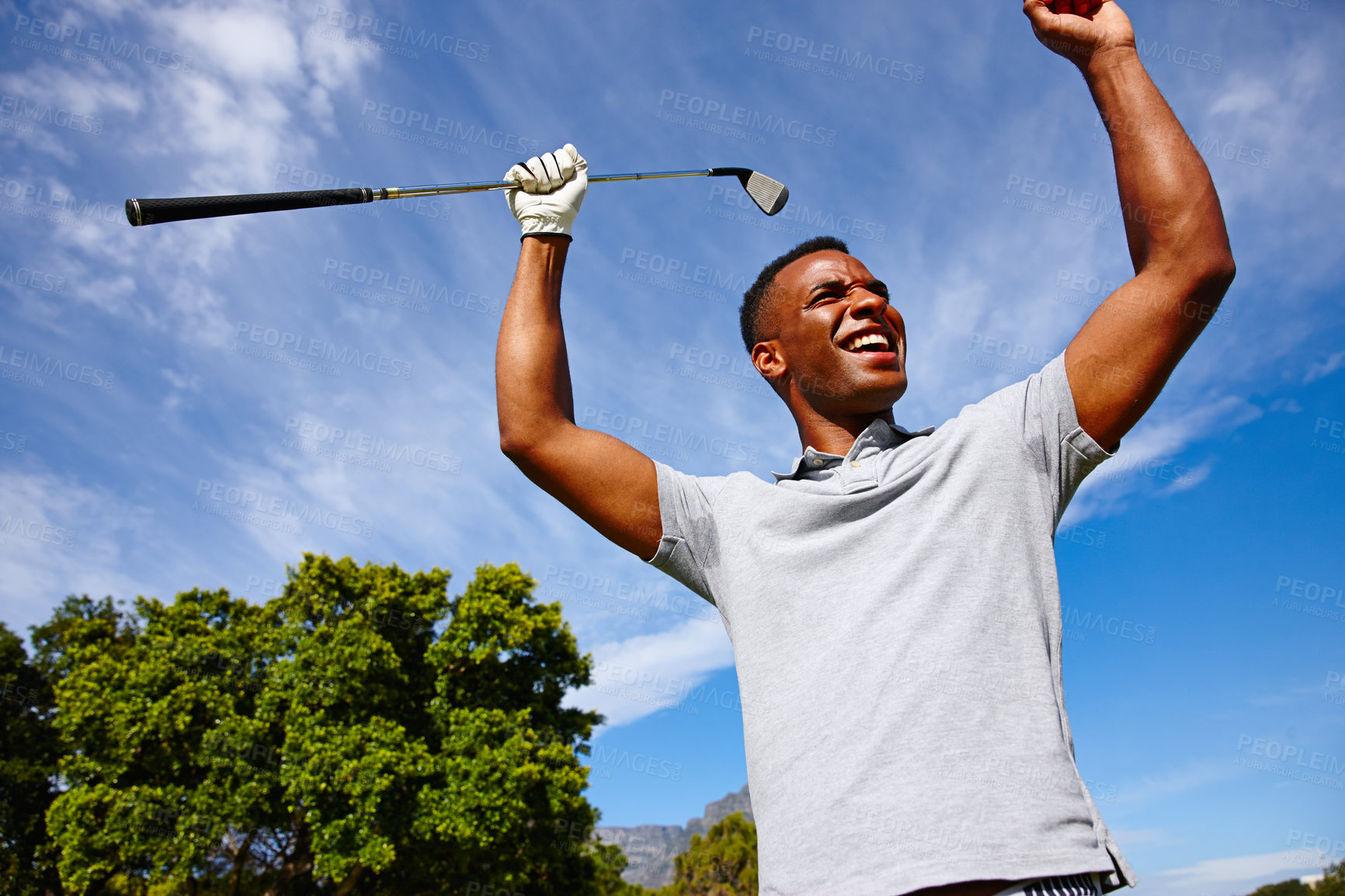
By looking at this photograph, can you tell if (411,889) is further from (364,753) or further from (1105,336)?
(1105,336)

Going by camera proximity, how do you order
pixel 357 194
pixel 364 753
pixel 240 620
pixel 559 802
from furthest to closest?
pixel 240 620
pixel 559 802
pixel 364 753
pixel 357 194

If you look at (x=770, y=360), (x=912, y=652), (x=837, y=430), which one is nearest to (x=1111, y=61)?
(x=837, y=430)

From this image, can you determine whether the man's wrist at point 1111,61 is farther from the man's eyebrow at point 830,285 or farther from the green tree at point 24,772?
the green tree at point 24,772

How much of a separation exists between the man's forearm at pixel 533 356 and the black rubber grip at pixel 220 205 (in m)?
0.85

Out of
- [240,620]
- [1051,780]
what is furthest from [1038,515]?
[240,620]

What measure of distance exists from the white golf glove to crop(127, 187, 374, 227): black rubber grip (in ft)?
2.19

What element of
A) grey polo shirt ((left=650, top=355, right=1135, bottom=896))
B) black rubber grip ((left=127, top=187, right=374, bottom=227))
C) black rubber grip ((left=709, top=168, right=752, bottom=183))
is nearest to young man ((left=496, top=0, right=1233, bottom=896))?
grey polo shirt ((left=650, top=355, right=1135, bottom=896))

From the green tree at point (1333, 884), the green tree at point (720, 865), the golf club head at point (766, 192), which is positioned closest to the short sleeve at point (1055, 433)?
the golf club head at point (766, 192)

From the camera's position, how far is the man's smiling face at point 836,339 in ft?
7.63

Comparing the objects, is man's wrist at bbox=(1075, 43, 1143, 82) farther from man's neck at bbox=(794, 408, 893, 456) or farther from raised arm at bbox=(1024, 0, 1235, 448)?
man's neck at bbox=(794, 408, 893, 456)

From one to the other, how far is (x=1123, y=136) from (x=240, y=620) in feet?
67.6

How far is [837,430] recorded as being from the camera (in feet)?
7.77

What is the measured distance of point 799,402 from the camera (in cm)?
253

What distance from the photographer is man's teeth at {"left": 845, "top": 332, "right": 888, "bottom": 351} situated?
7.88 feet
